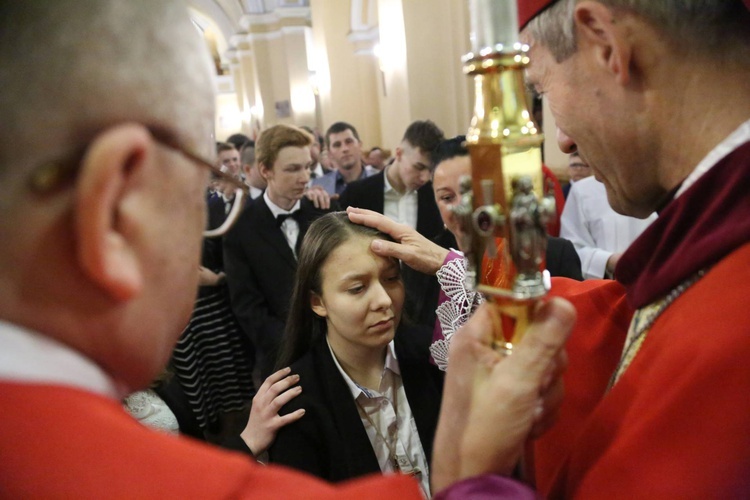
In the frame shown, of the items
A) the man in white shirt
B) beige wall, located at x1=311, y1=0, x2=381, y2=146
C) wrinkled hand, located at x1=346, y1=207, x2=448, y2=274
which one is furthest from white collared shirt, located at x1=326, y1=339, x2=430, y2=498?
beige wall, located at x1=311, y1=0, x2=381, y2=146

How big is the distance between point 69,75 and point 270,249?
2.70m

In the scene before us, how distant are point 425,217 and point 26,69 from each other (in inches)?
127

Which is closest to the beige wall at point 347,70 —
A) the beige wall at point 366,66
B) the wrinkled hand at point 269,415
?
the beige wall at point 366,66

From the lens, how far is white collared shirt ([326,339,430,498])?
5.41 ft

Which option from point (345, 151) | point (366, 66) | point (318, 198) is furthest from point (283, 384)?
point (366, 66)

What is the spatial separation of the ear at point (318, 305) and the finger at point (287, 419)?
0.37 meters

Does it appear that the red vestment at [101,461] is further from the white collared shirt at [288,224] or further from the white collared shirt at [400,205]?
the white collared shirt at [400,205]

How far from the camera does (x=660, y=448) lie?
28.0 inches

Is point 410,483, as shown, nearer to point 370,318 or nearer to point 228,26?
point 370,318

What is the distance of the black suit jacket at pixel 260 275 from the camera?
3.15m

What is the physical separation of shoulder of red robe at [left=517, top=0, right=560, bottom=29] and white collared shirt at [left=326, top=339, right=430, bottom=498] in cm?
110

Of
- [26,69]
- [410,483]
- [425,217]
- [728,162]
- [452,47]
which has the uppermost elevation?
[452,47]

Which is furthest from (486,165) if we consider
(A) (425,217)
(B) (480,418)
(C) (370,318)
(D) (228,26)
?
(D) (228,26)

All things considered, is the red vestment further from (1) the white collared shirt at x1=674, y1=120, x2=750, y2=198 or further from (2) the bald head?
(1) the white collared shirt at x1=674, y1=120, x2=750, y2=198
